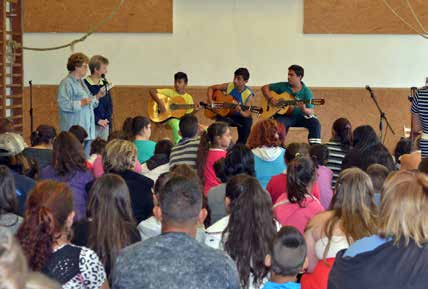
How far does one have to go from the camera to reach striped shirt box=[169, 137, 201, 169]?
18.9ft

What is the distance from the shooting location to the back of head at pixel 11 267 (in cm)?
148

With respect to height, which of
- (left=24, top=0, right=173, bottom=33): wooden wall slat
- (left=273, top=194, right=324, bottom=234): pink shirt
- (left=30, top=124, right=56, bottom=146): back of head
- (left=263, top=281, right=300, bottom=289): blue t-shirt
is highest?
(left=24, top=0, right=173, bottom=33): wooden wall slat

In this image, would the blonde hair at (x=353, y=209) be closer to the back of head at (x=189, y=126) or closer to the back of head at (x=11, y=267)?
the back of head at (x=11, y=267)

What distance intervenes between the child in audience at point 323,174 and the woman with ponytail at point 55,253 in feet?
8.33

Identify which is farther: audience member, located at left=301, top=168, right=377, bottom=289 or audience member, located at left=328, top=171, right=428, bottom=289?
audience member, located at left=301, top=168, right=377, bottom=289

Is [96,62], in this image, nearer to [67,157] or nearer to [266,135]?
[266,135]

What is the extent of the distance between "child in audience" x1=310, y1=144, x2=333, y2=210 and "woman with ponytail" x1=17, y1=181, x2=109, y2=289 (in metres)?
2.54

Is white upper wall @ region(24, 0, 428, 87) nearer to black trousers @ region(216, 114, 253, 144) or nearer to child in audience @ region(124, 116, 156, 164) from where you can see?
black trousers @ region(216, 114, 253, 144)

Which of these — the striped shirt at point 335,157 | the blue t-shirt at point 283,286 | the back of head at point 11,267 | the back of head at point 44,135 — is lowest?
the blue t-shirt at point 283,286

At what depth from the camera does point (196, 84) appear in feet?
37.9

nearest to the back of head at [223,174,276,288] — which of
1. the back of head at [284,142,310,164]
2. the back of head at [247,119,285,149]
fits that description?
the back of head at [284,142,310,164]

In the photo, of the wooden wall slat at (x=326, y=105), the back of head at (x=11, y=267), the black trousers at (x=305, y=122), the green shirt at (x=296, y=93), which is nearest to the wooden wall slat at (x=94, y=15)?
the wooden wall slat at (x=326, y=105)

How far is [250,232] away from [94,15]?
8433 millimetres

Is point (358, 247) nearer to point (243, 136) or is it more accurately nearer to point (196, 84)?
point (243, 136)
